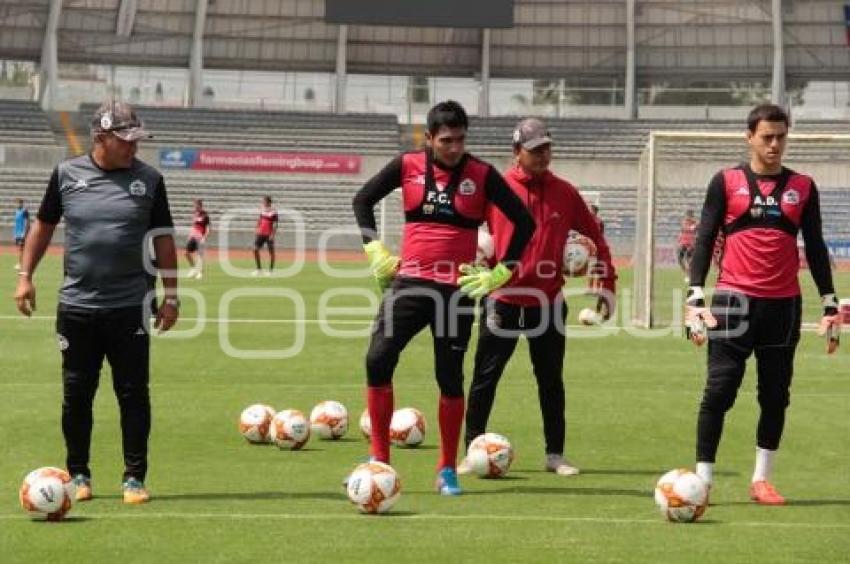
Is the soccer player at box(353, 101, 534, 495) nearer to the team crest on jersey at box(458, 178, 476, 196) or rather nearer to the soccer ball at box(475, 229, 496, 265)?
the team crest on jersey at box(458, 178, 476, 196)

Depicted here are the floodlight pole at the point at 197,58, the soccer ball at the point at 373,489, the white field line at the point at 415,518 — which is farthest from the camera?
the floodlight pole at the point at 197,58

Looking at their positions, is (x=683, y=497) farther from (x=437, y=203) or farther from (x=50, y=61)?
(x=50, y=61)

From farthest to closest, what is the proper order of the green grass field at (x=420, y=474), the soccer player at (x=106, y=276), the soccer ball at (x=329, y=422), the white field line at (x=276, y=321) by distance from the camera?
the white field line at (x=276, y=321), the soccer ball at (x=329, y=422), the soccer player at (x=106, y=276), the green grass field at (x=420, y=474)

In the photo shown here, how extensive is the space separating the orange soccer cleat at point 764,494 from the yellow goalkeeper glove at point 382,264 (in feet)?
8.22

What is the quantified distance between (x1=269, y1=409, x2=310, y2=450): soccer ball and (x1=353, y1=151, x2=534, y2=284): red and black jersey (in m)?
2.24

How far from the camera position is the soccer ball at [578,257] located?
56.8 feet

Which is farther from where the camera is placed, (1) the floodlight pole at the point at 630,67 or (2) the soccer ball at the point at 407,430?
(1) the floodlight pole at the point at 630,67

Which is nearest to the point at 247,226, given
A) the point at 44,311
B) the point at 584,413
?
the point at 44,311

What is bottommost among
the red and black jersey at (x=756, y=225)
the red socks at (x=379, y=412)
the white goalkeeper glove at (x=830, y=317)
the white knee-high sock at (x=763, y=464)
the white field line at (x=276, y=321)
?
the white field line at (x=276, y=321)

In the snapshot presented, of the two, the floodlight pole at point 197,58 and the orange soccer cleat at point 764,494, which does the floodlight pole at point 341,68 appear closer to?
the floodlight pole at point 197,58

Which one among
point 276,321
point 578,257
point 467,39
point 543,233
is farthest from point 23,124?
point 543,233

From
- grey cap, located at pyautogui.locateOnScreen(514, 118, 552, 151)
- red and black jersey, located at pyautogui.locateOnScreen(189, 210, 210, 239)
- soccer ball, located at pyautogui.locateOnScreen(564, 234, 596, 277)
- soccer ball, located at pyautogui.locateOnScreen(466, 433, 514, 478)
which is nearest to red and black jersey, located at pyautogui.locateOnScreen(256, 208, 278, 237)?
red and black jersey, located at pyautogui.locateOnScreen(189, 210, 210, 239)

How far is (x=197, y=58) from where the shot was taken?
220ft

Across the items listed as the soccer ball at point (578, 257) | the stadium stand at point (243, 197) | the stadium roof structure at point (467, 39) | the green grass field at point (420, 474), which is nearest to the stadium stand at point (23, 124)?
the stadium stand at point (243, 197)
